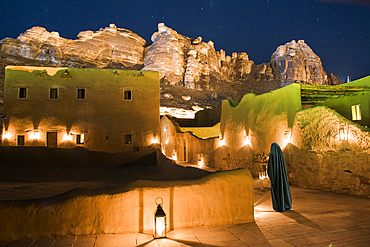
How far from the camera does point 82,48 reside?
196 ft

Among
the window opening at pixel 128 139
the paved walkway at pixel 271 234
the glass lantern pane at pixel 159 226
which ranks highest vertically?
the window opening at pixel 128 139

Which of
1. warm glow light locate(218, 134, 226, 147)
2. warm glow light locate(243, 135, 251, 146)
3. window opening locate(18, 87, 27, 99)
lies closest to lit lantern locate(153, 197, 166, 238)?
warm glow light locate(243, 135, 251, 146)

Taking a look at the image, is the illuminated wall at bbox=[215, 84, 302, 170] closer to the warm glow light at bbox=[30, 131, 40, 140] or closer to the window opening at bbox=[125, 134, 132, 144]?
the window opening at bbox=[125, 134, 132, 144]

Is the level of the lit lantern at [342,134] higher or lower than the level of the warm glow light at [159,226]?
higher

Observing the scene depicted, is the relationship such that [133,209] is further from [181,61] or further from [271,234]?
[181,61]

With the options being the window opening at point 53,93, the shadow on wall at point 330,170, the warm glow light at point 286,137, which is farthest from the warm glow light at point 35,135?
the shadow on wall at point 330,170

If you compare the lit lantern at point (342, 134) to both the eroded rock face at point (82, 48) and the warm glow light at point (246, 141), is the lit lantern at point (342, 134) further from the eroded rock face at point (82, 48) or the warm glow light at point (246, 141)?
the eroded rock face at point (82, 48)

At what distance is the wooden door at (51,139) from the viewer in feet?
55.9

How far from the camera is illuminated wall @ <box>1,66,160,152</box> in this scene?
16719 millimetres

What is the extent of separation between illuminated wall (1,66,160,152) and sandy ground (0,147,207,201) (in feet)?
16.0

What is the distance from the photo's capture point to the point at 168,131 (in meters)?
25.4

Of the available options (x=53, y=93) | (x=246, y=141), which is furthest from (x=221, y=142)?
(x=53, y=93)

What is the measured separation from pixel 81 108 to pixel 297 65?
64.9 metres

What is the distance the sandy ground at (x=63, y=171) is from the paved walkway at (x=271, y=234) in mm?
2111
